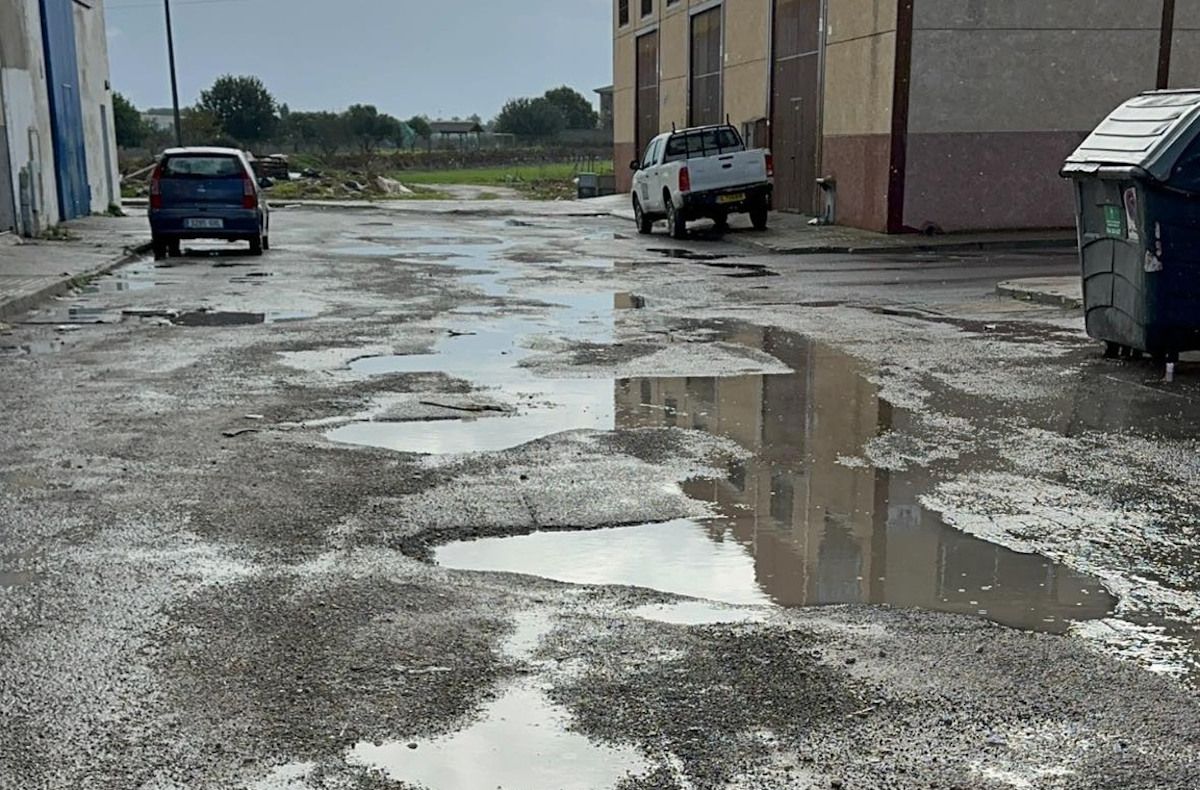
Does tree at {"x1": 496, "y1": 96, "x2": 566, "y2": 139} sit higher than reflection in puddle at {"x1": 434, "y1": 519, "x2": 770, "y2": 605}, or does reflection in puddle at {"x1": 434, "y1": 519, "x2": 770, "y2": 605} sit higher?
tree at {"x1": 496, "y1": 96, "x2": 566, "y2": 139}

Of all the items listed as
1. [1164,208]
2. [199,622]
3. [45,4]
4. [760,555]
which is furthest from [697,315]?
[45,4]

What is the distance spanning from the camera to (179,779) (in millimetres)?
3473

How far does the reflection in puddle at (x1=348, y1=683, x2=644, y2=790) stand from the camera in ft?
11.5

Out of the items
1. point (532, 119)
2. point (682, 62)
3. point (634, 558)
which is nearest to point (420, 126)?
point (532, 119)

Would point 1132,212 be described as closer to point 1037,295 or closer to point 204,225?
point 1037,295

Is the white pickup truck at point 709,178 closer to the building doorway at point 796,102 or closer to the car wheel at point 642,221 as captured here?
the car wheel at point 642,221

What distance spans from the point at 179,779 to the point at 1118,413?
675 cm

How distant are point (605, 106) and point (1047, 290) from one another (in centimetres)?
9871

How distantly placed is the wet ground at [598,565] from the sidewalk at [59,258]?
146 inches

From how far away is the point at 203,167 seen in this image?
2075 cm

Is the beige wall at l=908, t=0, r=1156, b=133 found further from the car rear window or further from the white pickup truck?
the car rear window

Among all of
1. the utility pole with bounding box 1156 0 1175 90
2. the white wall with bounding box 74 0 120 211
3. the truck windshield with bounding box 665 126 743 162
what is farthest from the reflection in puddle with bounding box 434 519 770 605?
the white wall with bounding box 74 0 120 211

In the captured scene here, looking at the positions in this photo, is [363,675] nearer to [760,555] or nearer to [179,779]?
[179,779]

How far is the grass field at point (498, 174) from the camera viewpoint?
69.0 metres
